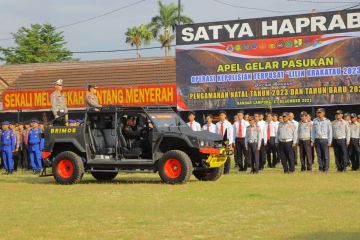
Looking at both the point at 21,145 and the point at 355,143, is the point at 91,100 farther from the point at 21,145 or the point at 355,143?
the point at 355,143

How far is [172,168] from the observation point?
16547 millimetres

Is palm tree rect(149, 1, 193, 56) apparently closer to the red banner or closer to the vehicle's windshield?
the red banner

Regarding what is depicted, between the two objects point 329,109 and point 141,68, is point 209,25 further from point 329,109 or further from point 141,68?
point 141,68

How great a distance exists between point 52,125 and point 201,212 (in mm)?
7633

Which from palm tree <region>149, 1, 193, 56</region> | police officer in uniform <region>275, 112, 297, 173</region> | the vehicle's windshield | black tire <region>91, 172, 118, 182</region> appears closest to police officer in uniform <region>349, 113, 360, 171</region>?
police officer in uniform <region>275, 112, 297, 173</region>

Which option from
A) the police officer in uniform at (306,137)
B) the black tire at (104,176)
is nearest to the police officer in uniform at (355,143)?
the police officer in uniform at (306,137)

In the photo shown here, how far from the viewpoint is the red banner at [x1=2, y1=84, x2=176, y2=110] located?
38344 mm

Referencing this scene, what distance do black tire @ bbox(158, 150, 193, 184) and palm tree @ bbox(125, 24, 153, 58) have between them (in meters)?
51.0

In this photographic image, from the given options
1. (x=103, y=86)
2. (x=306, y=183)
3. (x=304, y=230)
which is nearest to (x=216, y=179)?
(x=306, y=183)

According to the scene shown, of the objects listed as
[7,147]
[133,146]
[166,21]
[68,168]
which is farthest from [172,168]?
[166,21]

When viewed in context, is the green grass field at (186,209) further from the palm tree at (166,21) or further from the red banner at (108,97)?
the palm tree at (166,21)

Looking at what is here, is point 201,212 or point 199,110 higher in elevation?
point 199,110

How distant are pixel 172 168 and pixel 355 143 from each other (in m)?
7.03

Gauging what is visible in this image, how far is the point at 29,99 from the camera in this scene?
137ft
